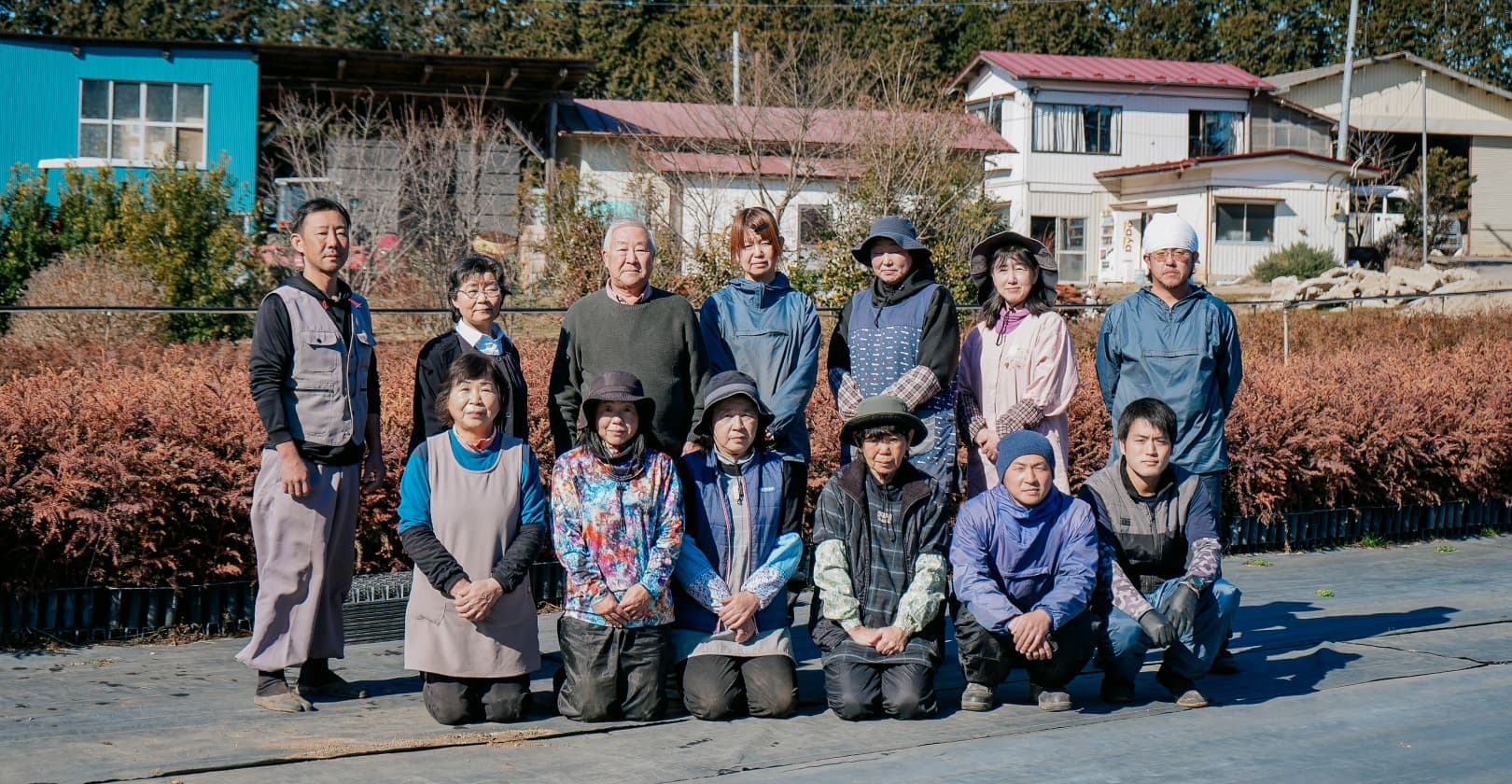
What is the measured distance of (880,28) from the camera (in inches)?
1886

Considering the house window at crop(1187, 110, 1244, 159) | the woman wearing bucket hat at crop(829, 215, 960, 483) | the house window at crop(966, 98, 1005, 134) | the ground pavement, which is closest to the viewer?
the ground pavement

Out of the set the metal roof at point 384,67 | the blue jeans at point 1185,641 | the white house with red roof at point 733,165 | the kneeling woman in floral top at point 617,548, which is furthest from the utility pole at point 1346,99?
the kneeling woman in floral top at point 617,548

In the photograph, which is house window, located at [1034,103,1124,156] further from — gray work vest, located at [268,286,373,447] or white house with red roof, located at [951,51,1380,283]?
gray work vest, located at [268,286,373,447]

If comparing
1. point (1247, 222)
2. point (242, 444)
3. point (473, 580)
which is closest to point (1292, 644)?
point (473, 580)

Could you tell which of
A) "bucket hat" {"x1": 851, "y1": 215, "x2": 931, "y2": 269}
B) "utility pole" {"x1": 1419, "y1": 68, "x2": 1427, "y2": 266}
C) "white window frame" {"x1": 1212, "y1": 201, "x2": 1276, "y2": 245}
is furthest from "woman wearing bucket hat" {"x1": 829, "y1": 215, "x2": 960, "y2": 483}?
"utility pole" {"x1": 1419, "y1": 68, "x2": 1427, "y2": 266}

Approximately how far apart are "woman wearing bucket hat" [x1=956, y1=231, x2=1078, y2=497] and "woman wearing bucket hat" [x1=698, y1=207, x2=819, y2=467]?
0.77 m

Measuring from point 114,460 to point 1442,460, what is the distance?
27.2ft

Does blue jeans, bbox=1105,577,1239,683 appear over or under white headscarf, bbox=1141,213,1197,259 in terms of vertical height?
under

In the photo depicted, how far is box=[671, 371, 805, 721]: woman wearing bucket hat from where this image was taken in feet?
16.5

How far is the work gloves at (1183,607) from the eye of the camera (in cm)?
503

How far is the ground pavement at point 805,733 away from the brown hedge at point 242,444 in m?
0.50

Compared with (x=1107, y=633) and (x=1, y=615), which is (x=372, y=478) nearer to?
(x=1, y=615)

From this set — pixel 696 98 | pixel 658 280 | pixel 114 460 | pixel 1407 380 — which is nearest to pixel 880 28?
pixel 696 98

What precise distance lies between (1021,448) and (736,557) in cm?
118
